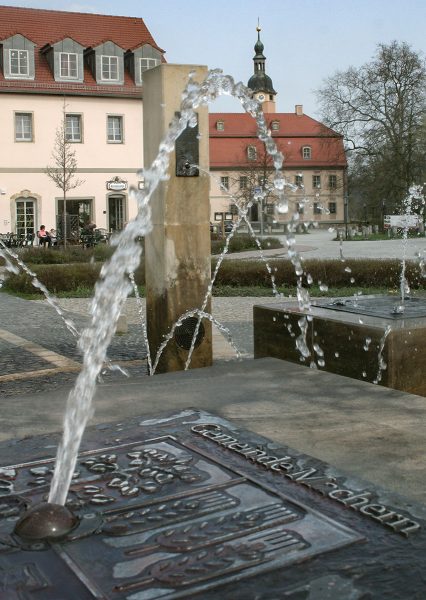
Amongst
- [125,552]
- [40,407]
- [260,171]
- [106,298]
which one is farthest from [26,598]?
[260,171]

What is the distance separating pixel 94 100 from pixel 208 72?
30975 mm

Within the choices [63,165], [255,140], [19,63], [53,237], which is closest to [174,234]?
[53,237]

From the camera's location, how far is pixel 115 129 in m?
35.9

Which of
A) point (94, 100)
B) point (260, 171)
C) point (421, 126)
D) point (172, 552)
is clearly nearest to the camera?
point (172, 552)

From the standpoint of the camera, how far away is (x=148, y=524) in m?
1.98

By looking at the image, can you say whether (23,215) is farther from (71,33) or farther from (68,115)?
(71,33)

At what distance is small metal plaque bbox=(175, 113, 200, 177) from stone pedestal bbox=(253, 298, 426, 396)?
1.14 meters

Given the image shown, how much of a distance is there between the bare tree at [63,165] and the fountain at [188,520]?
99.1ft

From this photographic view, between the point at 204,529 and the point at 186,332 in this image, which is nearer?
the point at 204,529

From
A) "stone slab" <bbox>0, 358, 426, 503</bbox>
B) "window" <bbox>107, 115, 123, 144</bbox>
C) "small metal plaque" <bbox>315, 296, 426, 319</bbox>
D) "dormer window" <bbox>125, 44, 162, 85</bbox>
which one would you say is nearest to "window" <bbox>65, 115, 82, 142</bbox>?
"window" <bbox>107, 115, 123, 144</bbox>

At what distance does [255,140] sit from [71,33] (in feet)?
105

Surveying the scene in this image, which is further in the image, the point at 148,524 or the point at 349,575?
the point at 148,524

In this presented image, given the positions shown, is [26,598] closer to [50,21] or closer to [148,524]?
[148,524]

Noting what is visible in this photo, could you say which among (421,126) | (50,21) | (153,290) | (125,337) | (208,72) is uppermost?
(50,21)
